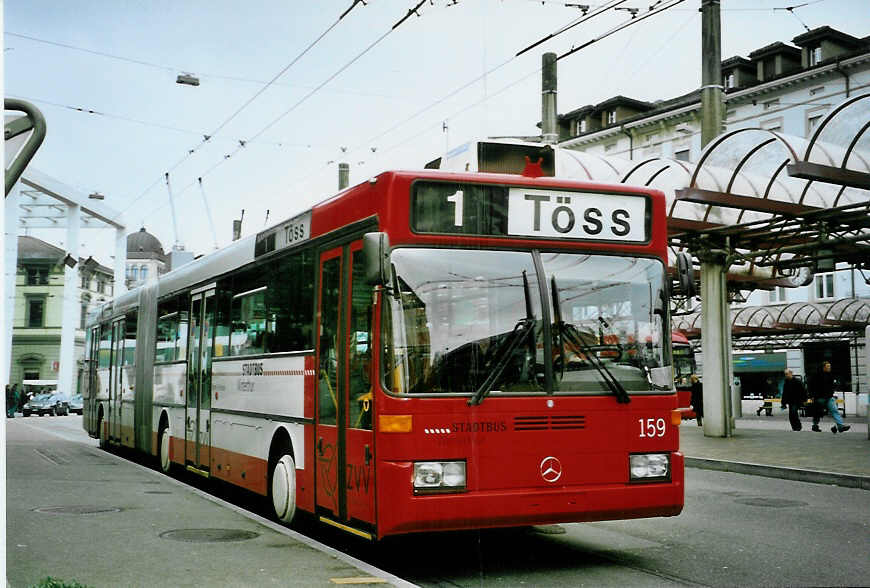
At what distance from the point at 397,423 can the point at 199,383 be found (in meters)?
6.32

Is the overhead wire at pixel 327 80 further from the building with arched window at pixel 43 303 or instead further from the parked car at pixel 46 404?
the parked car at pixel 46 404

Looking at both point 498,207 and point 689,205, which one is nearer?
point 498,207

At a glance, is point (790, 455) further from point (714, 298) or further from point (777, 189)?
point (714, 298)

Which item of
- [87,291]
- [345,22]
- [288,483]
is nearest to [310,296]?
[288,483]

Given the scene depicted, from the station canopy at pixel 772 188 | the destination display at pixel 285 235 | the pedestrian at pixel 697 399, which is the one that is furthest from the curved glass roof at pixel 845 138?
the pedestrian at pixel 697 399

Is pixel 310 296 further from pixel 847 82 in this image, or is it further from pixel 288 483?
pixel 847 82

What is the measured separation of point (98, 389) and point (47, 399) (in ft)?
119

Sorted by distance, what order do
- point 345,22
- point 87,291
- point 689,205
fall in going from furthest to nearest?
point 87,291, point 689,205, point 345,22

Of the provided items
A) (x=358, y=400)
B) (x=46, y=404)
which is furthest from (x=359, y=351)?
(x=46, y=404)

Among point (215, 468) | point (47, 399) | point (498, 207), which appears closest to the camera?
point (498, 207)

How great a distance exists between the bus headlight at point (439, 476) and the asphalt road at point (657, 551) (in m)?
0.69

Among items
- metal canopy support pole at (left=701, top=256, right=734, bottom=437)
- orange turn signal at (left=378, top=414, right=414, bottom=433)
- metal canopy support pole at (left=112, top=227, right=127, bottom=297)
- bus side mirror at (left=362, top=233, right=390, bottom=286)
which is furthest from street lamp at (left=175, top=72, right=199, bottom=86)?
metal canopy support pole at (left=112, top=227, right=127, bottom=297)

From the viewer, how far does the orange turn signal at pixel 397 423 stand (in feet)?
22.7

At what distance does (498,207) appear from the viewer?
7590 mm
